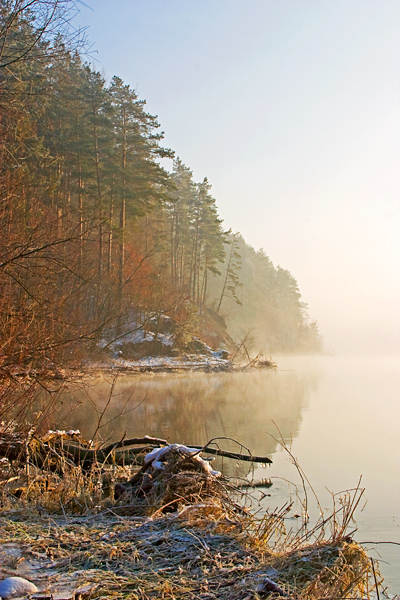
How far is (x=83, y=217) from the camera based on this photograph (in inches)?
838

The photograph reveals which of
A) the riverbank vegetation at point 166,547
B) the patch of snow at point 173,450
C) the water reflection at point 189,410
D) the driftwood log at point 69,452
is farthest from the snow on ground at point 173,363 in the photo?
the riverbank vegetation at point 166,547

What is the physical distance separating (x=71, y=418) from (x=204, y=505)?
9.59 m

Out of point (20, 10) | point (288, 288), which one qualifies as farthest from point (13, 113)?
point (288, 288)

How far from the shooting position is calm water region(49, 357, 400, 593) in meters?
6.74

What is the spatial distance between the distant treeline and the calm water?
2.04 metres

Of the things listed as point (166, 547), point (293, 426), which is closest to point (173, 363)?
point (293, 426)

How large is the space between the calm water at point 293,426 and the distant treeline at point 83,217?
204 cm

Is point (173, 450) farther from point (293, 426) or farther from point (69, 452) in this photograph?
point (293, 426)

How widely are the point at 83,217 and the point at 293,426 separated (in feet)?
41.8

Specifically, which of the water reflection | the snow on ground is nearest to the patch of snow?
the water reflection

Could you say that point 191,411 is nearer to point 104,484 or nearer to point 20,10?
point 104,484

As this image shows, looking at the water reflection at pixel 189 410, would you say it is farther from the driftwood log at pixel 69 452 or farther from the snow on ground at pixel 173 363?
the snow on ground at pixel 173 363

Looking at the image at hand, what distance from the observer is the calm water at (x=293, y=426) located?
674 centimetres

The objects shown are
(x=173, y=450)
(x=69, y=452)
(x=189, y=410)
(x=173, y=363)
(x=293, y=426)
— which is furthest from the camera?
(x=173, y=363)
